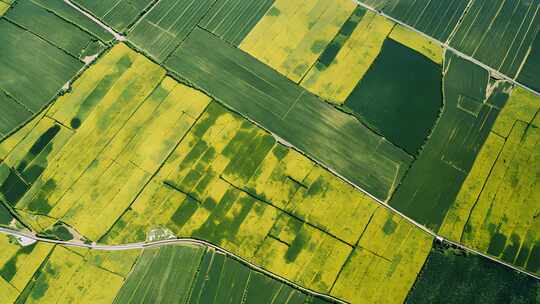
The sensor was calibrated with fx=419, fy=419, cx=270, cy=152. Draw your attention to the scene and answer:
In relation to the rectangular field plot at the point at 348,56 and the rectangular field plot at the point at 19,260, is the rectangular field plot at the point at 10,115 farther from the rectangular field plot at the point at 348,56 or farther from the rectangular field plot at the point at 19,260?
the rectangular field plot at the point at 348,56

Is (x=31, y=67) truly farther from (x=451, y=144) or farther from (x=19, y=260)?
(x=451, y=144)

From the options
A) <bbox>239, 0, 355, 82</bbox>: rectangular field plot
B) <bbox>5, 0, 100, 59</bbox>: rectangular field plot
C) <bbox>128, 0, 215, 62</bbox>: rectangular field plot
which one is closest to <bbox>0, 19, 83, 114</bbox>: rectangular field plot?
<bbox>5, 0, 100, 59</bbox>: rectangular field plot

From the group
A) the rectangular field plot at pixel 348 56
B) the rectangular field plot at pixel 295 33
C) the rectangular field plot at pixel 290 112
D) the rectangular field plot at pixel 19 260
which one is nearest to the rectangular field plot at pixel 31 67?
the rectangular field plot at pixel 290 112

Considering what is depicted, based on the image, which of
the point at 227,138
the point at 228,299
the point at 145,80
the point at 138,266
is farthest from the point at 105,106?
the point at 228,299

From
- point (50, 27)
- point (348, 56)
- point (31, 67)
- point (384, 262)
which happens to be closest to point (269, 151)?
point (348, 56)

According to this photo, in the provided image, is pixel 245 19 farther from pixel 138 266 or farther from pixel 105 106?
pixel 138 266

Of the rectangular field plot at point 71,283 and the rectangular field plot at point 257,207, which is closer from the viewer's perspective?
the rectangular field plot at point 71,283
